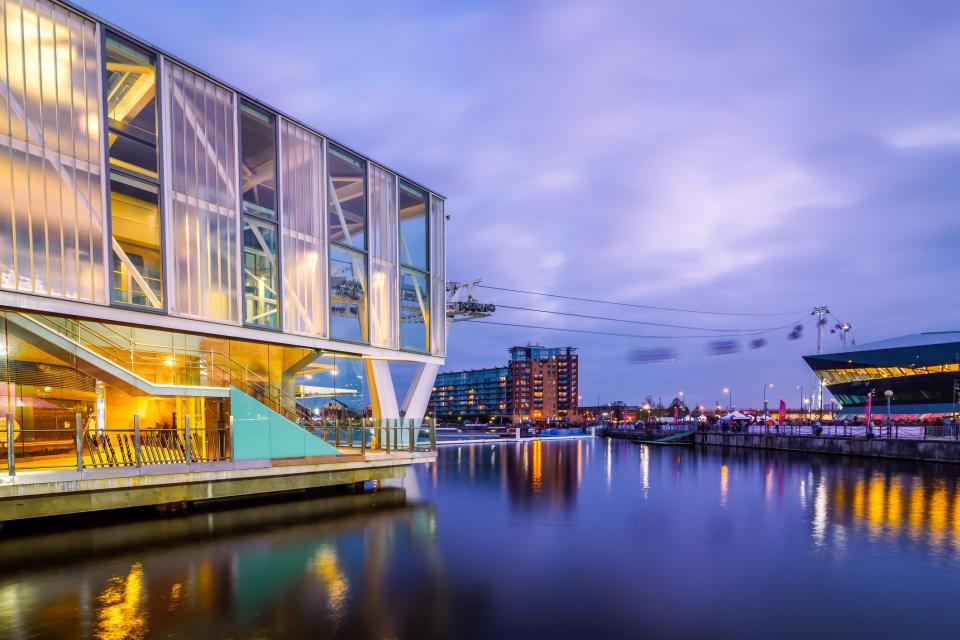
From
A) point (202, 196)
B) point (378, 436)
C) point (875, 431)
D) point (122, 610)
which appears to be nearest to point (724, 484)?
point (378, 436)

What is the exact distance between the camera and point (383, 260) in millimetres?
23031

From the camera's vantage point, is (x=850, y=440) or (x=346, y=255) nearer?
(x=346, y=255)

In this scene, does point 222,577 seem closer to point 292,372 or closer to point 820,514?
point 292,372

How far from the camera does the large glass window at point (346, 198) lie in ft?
71.5

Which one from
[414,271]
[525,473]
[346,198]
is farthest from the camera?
[525,473]

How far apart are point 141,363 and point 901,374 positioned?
8241 cm

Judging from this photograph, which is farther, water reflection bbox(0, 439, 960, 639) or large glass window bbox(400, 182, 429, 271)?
large glass window bbox(400, 182, 429, 271)

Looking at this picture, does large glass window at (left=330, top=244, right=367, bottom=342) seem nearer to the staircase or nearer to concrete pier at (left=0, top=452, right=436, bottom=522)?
the staircase

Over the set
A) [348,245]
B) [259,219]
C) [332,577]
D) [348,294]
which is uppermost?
[259,219]

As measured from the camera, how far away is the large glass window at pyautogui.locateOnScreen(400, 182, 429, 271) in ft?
80.8

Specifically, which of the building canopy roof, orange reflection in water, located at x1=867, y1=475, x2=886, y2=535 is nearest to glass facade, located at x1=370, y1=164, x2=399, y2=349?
orange reflection in water, located at x1=867, y1=475, x2=886, y2=535

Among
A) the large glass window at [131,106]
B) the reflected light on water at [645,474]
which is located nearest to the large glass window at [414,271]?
the large glass window at [131,106]

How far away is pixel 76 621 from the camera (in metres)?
7.77

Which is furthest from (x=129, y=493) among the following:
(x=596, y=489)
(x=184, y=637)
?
(x=596, y=489)
